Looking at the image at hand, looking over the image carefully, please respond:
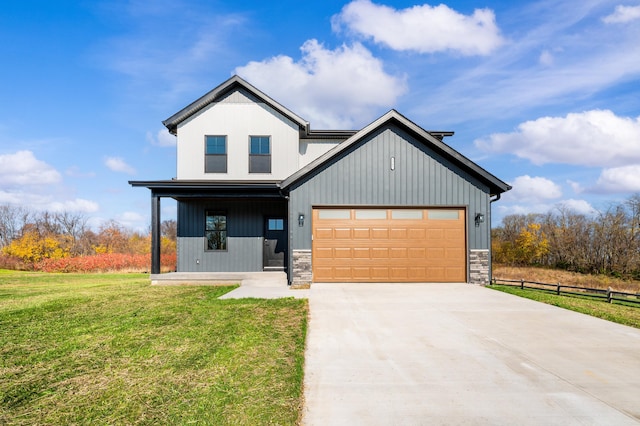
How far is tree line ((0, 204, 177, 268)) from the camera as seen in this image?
24.2 meters

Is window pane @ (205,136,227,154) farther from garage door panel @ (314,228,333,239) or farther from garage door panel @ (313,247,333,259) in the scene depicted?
garage door panel @ (313,247,333,259)

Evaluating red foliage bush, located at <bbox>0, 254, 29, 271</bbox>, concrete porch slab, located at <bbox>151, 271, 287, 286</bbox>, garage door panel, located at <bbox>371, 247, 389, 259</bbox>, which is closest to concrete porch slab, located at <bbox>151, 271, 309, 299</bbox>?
concrete porch slab, located at <bbox>151, 271, 287, 286</bbox>

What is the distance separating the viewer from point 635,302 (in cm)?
996

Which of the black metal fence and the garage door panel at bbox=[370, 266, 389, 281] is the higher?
the garage door panel at bbox=[370, 266, 389, 281]

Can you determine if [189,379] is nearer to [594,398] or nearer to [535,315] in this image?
[594,398]

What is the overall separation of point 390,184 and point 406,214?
3.85 ft

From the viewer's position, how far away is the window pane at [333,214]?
11.7 metres

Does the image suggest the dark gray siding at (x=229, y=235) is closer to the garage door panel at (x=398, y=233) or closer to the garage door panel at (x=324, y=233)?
the garage door panel at (x=324, y=233)

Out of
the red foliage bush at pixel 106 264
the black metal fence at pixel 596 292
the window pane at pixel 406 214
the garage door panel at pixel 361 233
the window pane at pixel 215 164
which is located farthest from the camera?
the red foliage bush at pixel 106 264

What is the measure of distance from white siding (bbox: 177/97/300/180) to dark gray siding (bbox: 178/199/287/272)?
3.78ft

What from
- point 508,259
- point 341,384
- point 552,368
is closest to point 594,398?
point 552,368

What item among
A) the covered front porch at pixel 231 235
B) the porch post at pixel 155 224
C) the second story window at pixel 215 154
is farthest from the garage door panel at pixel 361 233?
the porch post at pixel 155 224

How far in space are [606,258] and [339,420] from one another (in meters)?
30.8

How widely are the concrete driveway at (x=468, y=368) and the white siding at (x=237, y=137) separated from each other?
843 cm
